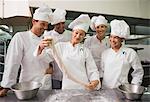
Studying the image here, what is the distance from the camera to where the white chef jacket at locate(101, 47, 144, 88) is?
173 centimetres

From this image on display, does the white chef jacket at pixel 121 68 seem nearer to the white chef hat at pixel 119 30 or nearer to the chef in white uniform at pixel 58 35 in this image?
the white chef hat at pixel 119 30

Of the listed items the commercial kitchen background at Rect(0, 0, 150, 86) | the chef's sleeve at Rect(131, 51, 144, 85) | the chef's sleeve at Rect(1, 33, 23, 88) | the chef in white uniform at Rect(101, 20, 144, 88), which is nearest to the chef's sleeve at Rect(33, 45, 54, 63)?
the chef's sleeve at Rect(1, 33, 23, 88)

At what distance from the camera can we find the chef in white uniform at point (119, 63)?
5.69 feet

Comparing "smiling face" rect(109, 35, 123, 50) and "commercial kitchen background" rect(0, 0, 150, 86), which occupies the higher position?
"commercial kitchen background" rect(0, 0, 150, 86)

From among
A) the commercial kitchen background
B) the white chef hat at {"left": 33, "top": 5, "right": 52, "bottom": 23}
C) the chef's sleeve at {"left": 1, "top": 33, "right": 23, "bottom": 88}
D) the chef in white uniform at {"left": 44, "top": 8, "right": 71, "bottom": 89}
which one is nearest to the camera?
the chef's sleeve at {"left": 1, "top": 33, "right": 23, "bottom": 88}

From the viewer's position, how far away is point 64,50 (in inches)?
65.9

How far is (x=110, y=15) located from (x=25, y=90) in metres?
1.56

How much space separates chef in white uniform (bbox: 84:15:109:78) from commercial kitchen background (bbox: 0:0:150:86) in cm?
45

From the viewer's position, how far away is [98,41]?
2061 mm

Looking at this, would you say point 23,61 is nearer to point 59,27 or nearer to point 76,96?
point 76,96

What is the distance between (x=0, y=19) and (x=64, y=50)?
1305 millimetres

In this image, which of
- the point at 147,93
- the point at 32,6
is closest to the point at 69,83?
the point at 147,93

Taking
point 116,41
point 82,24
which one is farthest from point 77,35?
point 116,41

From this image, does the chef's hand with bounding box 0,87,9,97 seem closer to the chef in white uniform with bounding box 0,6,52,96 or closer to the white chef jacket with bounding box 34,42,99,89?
the chef in white uniform with bounding box 0,6,52,96
